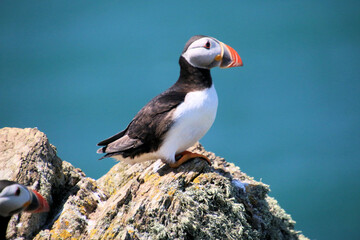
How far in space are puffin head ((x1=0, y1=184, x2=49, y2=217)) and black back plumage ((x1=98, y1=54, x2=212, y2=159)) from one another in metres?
1.32

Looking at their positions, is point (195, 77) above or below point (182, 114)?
above

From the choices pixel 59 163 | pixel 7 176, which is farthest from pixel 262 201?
pixel 7 176

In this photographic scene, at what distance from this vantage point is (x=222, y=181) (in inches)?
216

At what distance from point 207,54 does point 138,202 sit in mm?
2007

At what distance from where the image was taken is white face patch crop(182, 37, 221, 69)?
18.2 feet

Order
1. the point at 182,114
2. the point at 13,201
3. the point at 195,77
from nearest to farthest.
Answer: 1. the point at 13,201
2. the point at 182,114
3. the point at 195,77

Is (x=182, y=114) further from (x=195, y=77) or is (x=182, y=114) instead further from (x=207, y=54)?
(x=207, y=54)

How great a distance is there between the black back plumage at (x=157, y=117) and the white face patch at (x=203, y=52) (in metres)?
0.08

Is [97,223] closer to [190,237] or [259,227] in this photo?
[190,237]

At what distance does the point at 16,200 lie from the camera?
14.8 feet

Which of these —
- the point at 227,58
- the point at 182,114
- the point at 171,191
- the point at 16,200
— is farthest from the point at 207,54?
the point at 16,200

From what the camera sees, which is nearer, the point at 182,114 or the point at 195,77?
the point at 182,114

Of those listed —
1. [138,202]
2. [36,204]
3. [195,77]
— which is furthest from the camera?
[195,77]

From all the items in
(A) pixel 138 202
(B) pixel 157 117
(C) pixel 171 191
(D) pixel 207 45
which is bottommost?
(A) pixel 138 202
